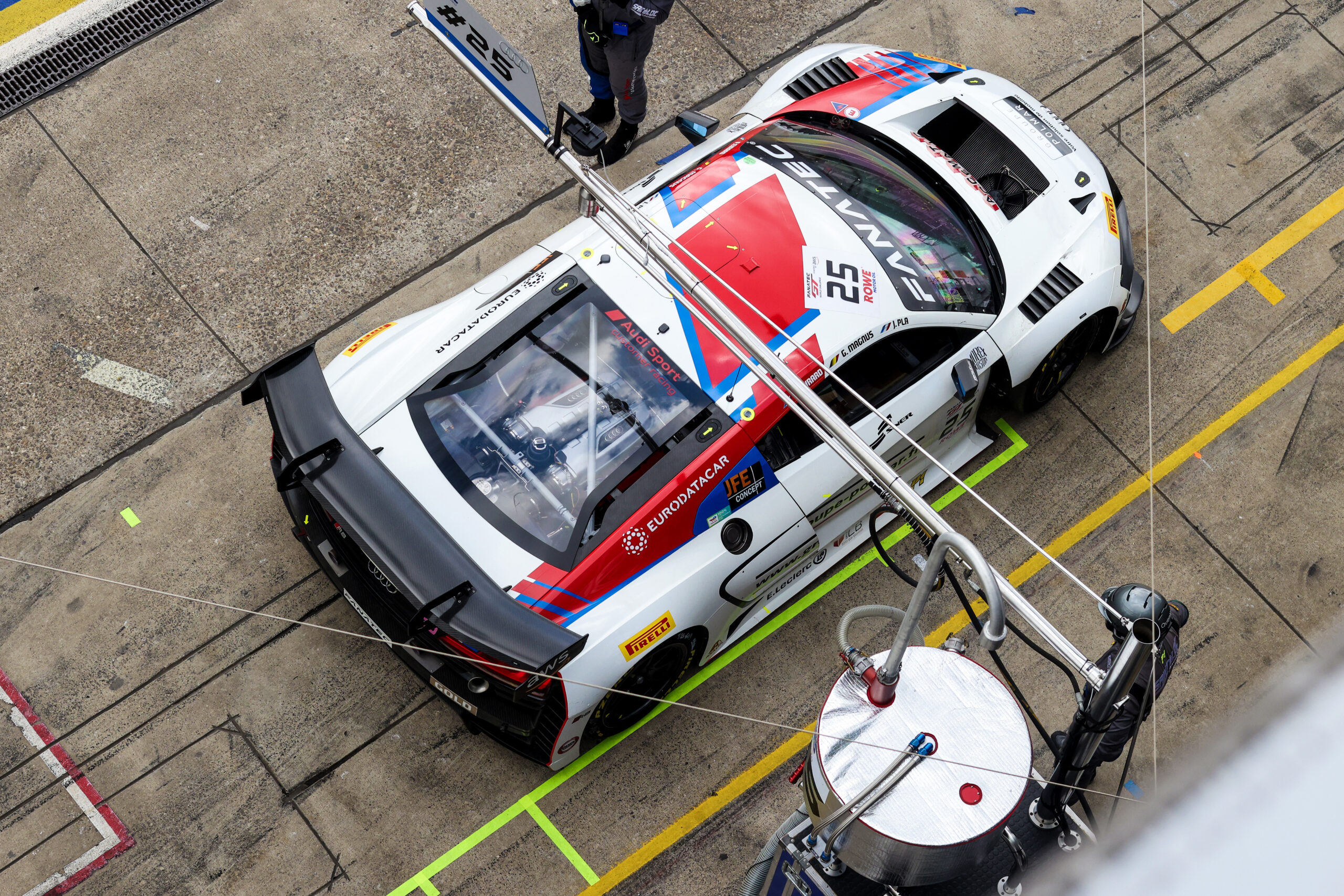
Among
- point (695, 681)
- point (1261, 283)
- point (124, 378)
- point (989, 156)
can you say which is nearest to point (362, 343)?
point (124, 378)

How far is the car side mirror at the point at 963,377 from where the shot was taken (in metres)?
6.09

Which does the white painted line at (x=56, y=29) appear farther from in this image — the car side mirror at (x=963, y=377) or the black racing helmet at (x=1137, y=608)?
the black racing helmet at (x=1137, y=608)

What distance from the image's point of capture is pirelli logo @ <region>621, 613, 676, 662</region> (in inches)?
216

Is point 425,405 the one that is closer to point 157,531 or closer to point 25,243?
point 157,531

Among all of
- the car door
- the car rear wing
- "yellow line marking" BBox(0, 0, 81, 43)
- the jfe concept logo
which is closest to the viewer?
the car rear wing

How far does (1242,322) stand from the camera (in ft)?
24.5

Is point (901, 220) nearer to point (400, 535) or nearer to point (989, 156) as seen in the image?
point (989, 156)

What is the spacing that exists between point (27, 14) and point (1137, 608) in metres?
8.43

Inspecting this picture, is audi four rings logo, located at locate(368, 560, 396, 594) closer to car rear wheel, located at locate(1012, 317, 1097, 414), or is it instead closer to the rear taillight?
the rear taillight

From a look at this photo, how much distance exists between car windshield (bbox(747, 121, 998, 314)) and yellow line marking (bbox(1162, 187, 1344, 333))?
1.96m

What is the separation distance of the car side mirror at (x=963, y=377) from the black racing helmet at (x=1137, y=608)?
2312mm

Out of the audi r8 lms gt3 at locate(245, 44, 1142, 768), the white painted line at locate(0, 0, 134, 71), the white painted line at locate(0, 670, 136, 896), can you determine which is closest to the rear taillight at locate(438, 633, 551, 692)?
the audi r8 lms gt3 at locate(245, 44, 1142, 768)

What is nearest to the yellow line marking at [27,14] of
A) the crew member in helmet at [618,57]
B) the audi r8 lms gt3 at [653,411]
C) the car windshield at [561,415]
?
the crew member in helmet at [618,57]

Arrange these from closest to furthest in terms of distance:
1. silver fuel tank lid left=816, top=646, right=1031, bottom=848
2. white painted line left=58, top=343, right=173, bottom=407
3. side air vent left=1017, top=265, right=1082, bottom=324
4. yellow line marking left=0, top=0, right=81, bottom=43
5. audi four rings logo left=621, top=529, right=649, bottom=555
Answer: silver fuel tank lid left=816, top=646, right=1031, bottom=848
audi four rings logo left=621, top=529, right=649, bottom=555
side air vent left=1017, top=265, right=1082, bottom=324
white painted line left=58, top=343, right=173, bottom=407
yellow line marking left=0, top=0, right=81, bottom=43
